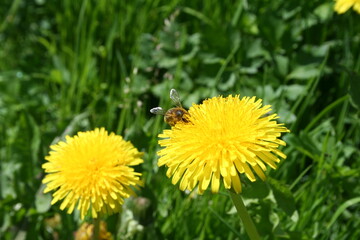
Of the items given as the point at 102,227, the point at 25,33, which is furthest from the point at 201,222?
the point at 25,33

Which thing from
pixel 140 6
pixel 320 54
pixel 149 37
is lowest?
pixel 320 54

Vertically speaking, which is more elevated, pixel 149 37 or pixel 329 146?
pixel 149 37

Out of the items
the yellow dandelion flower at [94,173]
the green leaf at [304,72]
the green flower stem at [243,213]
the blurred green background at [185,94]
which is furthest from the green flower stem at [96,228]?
the green leaf at [304,72]

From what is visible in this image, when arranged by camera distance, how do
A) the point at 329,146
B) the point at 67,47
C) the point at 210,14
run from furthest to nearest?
the point at 67,47, the point at 210,14, the point at 329,146

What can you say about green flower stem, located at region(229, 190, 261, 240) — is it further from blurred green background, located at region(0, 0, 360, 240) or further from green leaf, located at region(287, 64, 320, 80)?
green leaf, located at region(287, 64, 320, 80)

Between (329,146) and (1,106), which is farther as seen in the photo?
(1,106)

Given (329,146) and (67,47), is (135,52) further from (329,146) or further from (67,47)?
(329,146)

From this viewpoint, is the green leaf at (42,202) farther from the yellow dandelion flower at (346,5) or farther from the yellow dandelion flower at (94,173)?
the yellow dandelion flower at (346,5)
